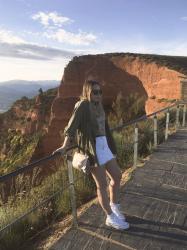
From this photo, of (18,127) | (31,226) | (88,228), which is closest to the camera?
(88,228)

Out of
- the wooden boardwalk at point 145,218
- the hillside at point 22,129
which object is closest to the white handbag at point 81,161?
the wooden boardwalk at point 145,218

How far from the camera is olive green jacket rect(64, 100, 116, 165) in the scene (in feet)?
15.2

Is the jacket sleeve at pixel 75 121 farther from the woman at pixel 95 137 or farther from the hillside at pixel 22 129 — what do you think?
the hillside at pixel 22 129

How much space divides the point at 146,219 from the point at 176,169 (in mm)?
2540

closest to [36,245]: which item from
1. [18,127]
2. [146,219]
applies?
[146,219]

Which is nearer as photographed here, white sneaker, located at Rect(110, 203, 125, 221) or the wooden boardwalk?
the wooden boardwalk

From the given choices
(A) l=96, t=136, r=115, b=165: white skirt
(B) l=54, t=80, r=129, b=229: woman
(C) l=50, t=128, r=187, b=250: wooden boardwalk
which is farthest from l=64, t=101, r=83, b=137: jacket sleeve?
(C) l=50, t=128, r=187, b=250: wooden boardwalk

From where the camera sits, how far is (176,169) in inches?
302

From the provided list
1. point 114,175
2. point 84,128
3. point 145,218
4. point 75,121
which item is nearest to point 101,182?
point 114,175

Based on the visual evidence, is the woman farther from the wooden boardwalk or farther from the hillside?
the hillside

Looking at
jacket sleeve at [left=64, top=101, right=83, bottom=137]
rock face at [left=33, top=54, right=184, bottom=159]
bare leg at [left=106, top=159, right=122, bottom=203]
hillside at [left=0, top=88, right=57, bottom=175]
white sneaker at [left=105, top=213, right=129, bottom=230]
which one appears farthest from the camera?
hillside at [left=0, top=88, right=57, bottom=175]

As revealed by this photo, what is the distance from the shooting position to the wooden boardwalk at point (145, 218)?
4691 mm

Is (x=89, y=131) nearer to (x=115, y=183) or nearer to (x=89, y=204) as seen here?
(x=115, y=183)

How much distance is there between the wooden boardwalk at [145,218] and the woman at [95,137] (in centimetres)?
26
